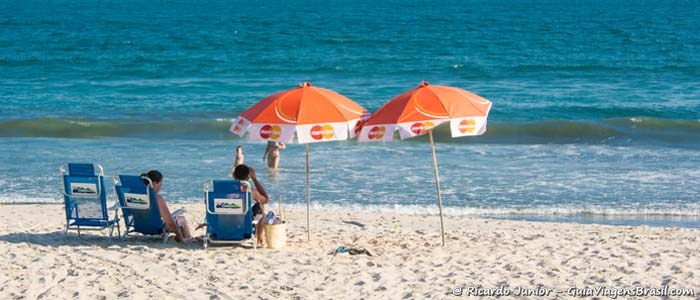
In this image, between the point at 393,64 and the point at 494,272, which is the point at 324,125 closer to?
the point at 494,272

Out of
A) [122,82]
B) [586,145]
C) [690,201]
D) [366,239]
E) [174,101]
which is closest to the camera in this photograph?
[366,239]

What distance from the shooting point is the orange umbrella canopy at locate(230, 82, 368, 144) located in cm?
1002

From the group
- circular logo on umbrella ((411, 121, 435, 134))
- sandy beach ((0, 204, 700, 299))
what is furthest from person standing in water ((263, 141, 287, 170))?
circular logo on umbrella ((411, 121, 435, 134))

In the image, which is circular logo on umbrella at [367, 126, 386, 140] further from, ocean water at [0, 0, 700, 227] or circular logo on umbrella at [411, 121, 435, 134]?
ocean water at [0, 0, 700, 227]

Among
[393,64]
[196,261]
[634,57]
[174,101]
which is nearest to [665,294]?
[196,261]

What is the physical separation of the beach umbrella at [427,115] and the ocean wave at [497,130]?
429 inches

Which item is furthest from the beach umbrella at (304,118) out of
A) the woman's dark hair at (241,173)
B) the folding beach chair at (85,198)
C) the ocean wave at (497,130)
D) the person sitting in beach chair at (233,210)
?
the ocean wave at (497,130)

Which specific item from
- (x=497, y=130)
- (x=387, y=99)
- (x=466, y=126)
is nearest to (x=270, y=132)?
(x=466, y=126)

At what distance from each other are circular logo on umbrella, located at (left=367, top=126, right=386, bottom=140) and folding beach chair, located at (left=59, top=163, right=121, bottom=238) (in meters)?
2.95

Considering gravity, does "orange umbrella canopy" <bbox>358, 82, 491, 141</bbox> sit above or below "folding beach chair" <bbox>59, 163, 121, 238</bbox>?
above

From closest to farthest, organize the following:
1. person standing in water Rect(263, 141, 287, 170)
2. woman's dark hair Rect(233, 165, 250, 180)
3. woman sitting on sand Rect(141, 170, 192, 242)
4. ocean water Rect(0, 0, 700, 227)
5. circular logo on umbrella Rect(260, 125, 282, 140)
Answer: circular logo on umbrella Rect(260, 125, 282, 140), woman's dark hair Rect(233, 165, 250, 180), woman sitting on sand Rect(141, 170, 192, 242), ocean water Rect(0, 0, 700, 227), person standing in water Rect(263, 141, 287, 170)

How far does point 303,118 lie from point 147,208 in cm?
196

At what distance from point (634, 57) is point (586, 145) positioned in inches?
765

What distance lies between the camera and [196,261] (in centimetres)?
988
